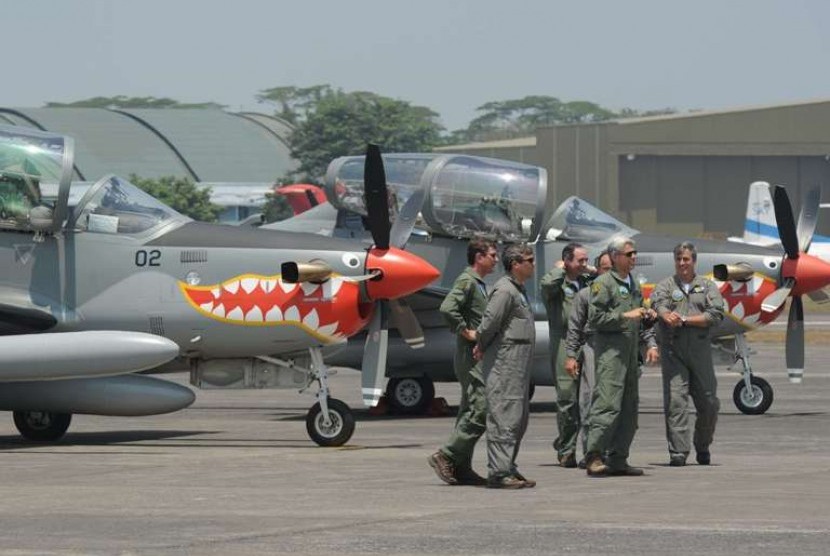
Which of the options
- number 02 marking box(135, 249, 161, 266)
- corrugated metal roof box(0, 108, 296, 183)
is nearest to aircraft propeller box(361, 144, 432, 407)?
number 02 marking box(135, 249, 161, 266)

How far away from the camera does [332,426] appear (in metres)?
17.0

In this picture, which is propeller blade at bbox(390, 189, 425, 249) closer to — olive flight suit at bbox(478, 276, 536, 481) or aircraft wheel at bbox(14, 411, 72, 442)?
aircraft wheel at bbox(14, 411, 72, 442)

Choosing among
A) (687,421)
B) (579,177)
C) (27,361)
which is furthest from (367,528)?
(579,177)


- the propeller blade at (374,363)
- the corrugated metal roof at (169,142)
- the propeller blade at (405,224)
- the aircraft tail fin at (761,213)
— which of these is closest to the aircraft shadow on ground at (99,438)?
the propeller blade at (374,363)

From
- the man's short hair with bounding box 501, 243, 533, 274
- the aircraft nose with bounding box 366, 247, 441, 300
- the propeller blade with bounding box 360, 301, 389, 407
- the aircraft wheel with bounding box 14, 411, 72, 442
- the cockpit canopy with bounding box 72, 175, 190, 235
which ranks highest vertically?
the cockpit canopy with bounding box 72, 175, 190, 235

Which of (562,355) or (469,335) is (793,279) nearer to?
(562,355)

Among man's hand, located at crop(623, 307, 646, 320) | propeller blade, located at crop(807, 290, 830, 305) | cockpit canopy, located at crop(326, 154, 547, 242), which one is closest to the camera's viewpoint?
man's hand, located at crop(623, 307, 646, 320)

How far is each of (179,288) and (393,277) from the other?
2040 millimetres

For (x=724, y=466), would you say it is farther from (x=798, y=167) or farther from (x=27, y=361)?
(x=798, y=167)

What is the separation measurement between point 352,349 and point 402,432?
2835 millimetres

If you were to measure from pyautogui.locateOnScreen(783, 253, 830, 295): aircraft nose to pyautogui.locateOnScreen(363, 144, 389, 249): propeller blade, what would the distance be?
241 inches

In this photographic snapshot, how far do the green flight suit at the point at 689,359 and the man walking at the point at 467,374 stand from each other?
2014 mm

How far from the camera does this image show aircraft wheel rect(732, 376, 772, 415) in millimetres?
21438

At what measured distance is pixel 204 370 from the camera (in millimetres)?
17562
